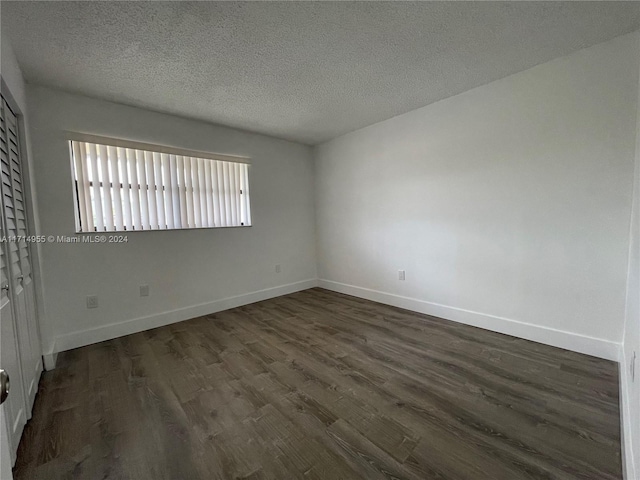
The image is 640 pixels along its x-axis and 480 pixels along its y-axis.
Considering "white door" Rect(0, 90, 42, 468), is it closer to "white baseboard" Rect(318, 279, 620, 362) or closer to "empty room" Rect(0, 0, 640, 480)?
"empty room" Rect(0, 0, 640, 480)

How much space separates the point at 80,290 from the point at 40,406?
1.18m

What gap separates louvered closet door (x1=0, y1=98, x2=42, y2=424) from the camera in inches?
63.1

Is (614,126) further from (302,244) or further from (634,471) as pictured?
(302,244)

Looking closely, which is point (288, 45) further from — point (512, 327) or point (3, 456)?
point (512, 327)

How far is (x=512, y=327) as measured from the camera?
2545mm

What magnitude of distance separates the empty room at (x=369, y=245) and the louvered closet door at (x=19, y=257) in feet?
0.12

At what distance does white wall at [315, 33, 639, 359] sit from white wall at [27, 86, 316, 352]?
1.46 metres

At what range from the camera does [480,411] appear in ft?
5.22

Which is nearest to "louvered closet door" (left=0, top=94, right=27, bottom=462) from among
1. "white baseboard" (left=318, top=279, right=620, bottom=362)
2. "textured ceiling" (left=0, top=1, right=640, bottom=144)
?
"textured ceiling" (left=0, top=1, right=640, bottom=144)

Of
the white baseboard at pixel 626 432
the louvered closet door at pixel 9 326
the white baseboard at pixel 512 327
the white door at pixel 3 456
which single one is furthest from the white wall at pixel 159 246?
the white baseboard at pixel 626 432

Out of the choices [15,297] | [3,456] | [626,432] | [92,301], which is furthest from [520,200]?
[92,301]

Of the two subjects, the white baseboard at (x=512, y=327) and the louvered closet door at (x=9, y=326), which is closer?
the louvered closet door at (x=9, y=326)

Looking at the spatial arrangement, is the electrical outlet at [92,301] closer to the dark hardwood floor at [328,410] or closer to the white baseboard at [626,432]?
the dark hardwood floor at [328,410]

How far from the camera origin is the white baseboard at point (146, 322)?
249 centimetres
